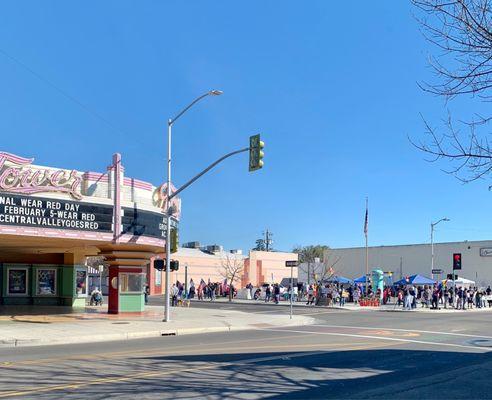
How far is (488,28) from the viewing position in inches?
309

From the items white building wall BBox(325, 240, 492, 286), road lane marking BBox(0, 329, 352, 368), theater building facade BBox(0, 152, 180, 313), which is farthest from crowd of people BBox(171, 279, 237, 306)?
road lane marking BBox(0, 329, 352, 368)

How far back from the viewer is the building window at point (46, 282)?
35125mm

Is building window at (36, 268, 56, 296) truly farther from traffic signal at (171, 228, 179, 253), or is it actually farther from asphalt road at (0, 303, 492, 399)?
asphalt road at (0, 303, 492, 399)

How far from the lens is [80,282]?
119 feet

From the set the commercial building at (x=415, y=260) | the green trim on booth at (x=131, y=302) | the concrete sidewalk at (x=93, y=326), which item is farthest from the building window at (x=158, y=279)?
the green trim on booth at (x=131, y=302)

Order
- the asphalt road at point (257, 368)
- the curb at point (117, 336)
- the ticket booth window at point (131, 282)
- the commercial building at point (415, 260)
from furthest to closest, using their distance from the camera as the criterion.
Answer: the commercial building at point (415, 260) → the ticket booth window at point (131, 282) → the curb at point (117, 336) → the asphalt road at point (257, 368)

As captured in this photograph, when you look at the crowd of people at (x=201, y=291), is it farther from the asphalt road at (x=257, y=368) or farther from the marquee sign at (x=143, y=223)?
the asphalt road at (x=257, y=368)

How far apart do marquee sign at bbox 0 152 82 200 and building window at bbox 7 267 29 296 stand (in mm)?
12764

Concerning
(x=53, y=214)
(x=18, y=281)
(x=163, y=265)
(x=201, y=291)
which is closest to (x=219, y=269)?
(x=201, y=291)

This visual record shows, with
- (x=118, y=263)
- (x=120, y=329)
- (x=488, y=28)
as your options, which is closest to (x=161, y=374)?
(x=488, y=28)

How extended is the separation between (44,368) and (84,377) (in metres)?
1.77

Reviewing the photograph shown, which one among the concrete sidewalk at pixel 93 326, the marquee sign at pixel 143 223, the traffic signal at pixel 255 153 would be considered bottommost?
the concrete sidewalk at pixel 93 326

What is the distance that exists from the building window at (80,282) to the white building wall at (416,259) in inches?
1954

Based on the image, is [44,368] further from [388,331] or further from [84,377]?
[388,331]
